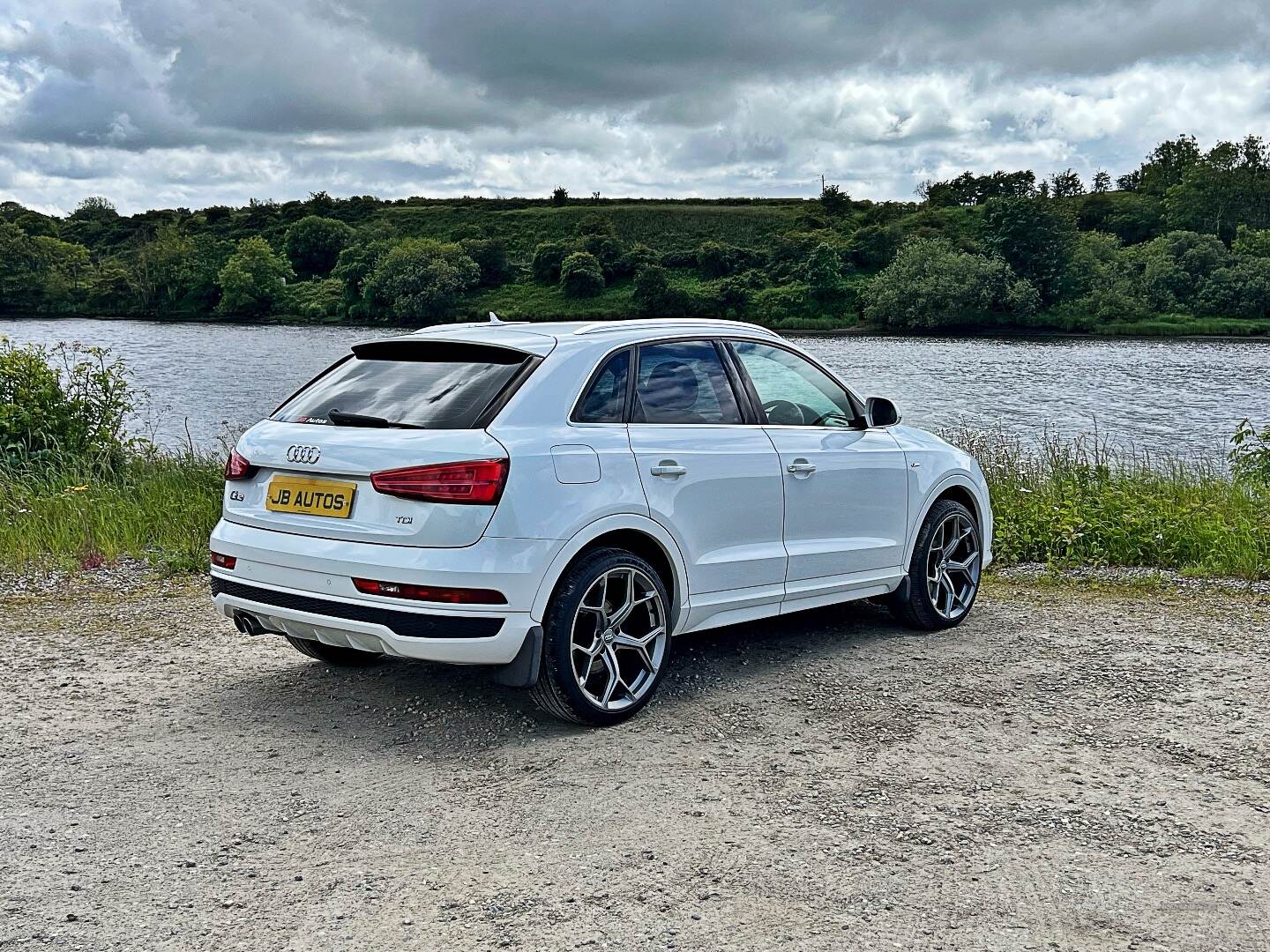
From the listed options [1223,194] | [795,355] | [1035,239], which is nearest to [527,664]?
[795,355]

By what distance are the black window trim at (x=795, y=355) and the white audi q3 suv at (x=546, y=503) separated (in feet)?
0.07

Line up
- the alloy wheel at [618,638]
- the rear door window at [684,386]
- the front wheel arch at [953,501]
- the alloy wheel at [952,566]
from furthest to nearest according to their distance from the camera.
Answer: the alloy wheel at [952,566], the front wheel arch at [953,501], the rear door window at [684,386], the alloy wheel at [618,638]

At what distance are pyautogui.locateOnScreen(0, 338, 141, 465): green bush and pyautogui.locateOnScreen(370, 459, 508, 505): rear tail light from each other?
9.85 meters

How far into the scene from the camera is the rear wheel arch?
4.68 m

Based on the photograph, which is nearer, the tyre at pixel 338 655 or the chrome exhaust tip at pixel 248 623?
the chrome exhaust tip at pixel 248 623

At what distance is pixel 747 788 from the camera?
14.4 ft

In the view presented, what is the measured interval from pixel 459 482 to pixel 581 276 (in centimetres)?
7268

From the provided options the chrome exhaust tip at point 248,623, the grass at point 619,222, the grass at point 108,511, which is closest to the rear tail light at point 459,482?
the chrome exhaust tip at point 248,623

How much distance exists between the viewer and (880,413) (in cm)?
643

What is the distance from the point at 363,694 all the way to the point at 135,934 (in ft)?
7.83

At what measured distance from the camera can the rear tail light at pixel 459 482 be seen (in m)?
4.53

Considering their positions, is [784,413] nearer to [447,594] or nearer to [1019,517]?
[447,594]

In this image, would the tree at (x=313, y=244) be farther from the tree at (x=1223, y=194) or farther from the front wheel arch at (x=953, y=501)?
the front wheel arch at (x=953, y=501)

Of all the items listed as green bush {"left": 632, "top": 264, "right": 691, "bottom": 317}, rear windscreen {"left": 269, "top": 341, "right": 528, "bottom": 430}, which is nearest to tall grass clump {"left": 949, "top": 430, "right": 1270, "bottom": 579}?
rear windscreen {"left": 269, "top": 341, "right": 528, "bottom": 430}
